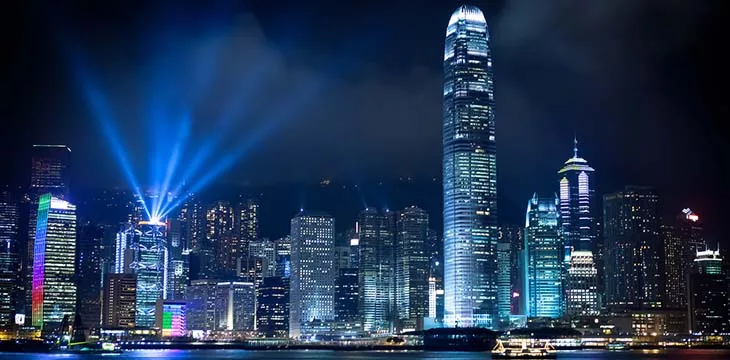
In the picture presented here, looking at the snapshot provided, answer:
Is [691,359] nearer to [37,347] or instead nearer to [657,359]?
[657,359]

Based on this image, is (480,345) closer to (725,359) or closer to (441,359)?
(441,359)

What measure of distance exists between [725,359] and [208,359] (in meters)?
65.5

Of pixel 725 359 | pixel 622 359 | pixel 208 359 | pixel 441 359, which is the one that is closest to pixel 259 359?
pixel 208 359

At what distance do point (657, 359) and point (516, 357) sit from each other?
64.9 ft

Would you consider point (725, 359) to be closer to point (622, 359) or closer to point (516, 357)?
point (622, 359)

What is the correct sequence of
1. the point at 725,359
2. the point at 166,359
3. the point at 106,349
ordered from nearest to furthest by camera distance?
the point at 725,359 → the point at 166,359 → the point at 106,349

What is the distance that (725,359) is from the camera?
135 m

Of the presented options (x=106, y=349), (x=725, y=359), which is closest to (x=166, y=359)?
(x=106, y=349)

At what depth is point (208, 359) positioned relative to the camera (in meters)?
150

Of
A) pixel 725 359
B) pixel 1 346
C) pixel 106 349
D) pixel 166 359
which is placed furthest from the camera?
pixel 1 346

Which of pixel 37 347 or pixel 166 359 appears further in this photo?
pixel 37 347

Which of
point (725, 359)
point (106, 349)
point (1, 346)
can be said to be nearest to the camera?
point (725, 359)

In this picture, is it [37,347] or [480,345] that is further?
[480,345]

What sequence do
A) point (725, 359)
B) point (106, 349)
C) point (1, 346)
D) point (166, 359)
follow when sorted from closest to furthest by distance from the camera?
1. point (725, 359)
2. point (166, 359)
3. point (106, 349)
4. point (1, 346)
